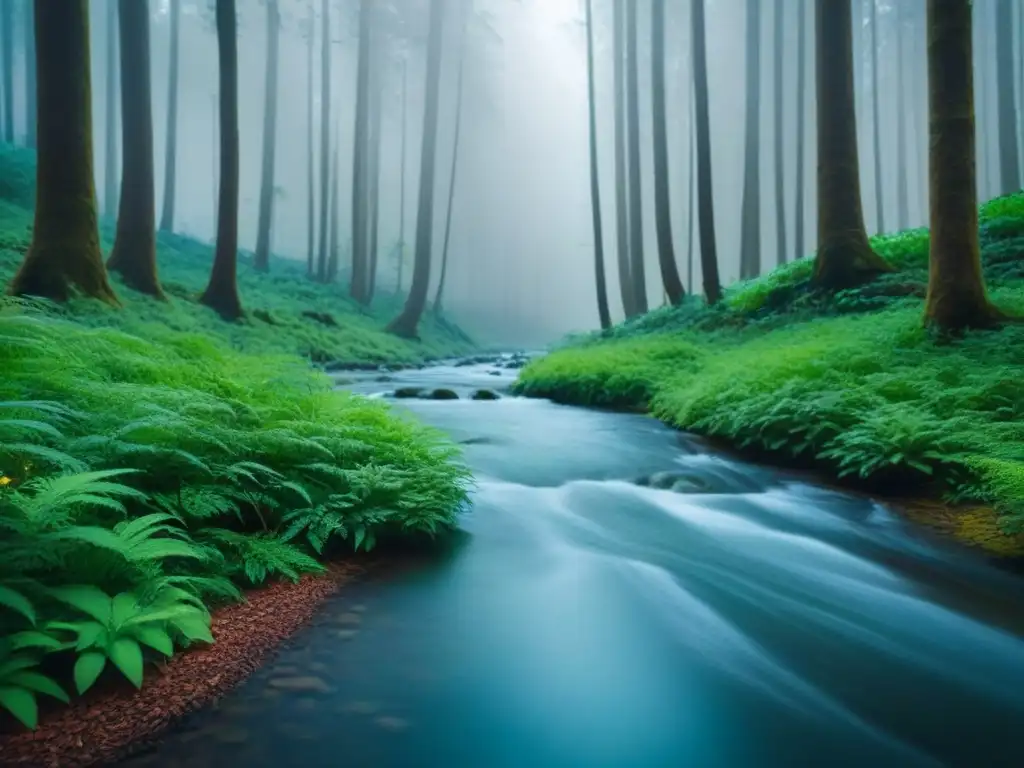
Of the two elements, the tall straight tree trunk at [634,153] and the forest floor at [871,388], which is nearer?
the forest floor at [871,388]

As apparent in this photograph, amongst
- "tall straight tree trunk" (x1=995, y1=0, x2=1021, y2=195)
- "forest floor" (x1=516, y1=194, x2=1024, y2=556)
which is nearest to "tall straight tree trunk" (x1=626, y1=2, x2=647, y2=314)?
"forest floor" (x1=516, y1=194, x2=1024, y2=556)

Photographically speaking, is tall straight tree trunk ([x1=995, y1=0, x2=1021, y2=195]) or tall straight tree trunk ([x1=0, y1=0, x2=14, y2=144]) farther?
tall straight tree trunk ([x1=0, y1=0, x2=14, y2=144])

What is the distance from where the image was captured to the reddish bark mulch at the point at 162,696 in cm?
192

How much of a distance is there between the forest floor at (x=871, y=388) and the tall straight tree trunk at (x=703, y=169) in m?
2.27

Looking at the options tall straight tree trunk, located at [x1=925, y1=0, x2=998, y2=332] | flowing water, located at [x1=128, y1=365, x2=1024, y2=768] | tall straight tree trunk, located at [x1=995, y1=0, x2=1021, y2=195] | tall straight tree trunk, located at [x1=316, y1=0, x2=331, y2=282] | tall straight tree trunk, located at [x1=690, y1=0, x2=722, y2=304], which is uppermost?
tall straight tree trunk, located at [x1=316, y1=0, x2=331, y2=282]

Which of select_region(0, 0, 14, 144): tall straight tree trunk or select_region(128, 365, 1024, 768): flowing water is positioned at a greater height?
select_region(0, 0, 14, 144): tall straight tree trunk

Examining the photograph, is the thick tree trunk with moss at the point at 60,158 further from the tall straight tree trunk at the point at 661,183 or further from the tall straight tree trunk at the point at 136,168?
the tall straight tree trunk at the point at 661,183

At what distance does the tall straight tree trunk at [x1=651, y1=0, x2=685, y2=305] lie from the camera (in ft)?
59.6

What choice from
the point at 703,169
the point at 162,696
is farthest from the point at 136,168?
the point at 162,696

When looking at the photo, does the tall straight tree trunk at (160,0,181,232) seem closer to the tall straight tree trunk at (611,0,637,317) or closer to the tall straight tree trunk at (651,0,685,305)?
the tall straight tree trunk at (611,0,637,317)

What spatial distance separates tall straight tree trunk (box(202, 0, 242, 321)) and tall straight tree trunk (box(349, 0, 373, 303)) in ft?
41.8

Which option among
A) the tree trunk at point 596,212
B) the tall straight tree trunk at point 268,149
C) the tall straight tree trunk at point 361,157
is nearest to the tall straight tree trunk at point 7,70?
the tall straight tree trunk at point 268,149

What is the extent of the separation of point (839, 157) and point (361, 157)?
70.8 feet

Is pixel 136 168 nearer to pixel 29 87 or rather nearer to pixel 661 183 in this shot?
pixel 661 183
